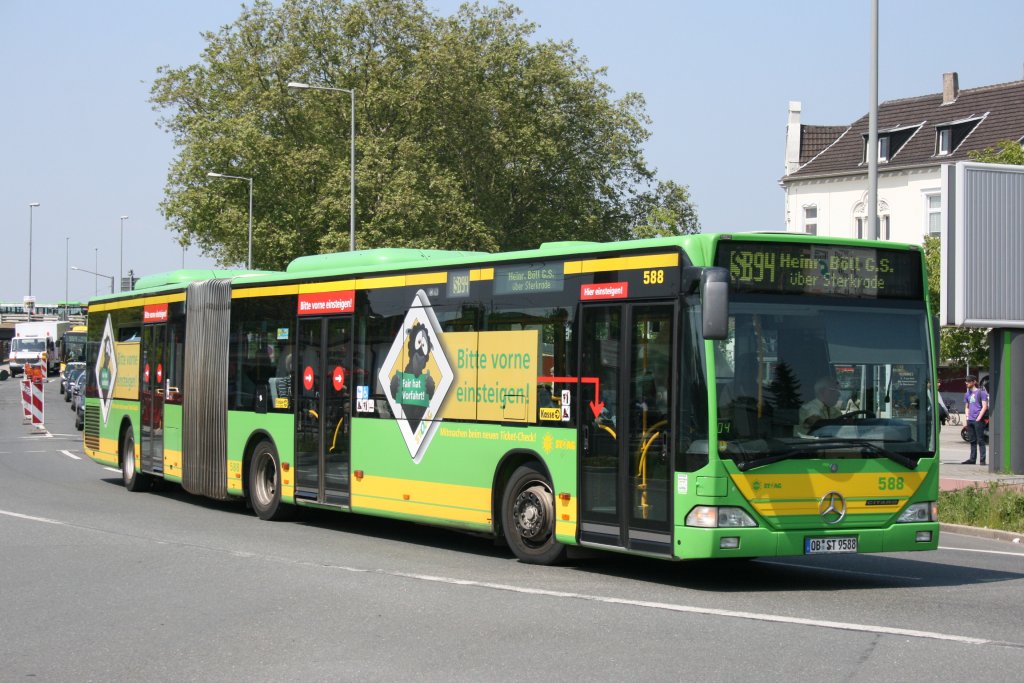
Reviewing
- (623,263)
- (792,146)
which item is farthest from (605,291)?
(792,146)

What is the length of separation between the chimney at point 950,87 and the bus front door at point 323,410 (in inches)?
2212

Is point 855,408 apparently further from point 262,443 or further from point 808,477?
point 262,443

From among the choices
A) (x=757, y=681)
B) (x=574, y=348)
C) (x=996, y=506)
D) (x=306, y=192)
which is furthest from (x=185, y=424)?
(x=306, y=192)

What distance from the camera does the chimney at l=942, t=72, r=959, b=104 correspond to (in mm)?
67500

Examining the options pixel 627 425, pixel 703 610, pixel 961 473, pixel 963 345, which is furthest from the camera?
pixel 963 345

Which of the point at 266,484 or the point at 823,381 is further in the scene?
the point at 266,484

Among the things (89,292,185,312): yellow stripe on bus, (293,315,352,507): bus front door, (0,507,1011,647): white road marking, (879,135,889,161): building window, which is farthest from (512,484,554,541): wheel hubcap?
(879,135,889,161): building window

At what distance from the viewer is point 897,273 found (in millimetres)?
12289

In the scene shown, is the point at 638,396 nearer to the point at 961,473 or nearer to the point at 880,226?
the point at 961,473

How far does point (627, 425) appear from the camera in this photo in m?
12.1

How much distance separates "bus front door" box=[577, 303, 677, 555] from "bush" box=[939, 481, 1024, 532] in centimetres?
744

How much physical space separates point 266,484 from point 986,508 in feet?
29.7

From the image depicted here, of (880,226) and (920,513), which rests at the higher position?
(880,226)

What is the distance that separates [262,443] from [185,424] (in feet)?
8.38
